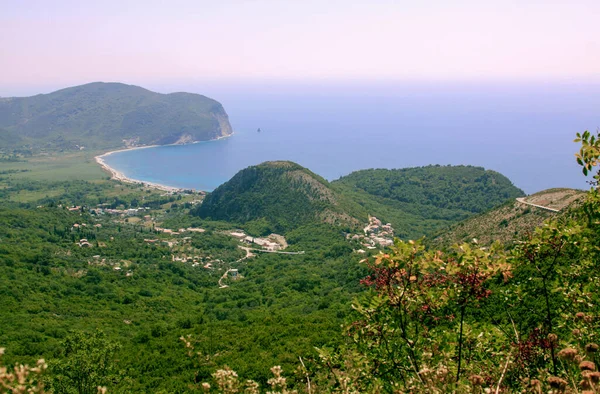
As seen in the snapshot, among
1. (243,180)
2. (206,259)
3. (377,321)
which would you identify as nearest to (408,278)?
(377,321)

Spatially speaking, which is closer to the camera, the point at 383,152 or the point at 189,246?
the point at 189,246

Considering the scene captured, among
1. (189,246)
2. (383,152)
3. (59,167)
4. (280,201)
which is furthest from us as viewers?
(383,152)

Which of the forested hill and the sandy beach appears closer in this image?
the forested hill

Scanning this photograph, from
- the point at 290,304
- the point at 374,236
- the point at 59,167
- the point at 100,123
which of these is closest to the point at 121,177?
the point at 59,167

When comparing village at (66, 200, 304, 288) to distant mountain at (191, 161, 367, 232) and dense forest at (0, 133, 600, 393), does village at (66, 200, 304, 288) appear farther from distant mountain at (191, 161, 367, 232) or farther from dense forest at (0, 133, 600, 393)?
distant mountain at (191, 161, 367, 232)

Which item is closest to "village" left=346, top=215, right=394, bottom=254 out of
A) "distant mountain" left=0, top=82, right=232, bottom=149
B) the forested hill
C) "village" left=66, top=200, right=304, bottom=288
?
the forested hill

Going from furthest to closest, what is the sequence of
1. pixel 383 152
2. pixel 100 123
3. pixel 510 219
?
pixel 100 123
pixel 383 152
pixel 510 219

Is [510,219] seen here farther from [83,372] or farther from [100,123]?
[100,123]
